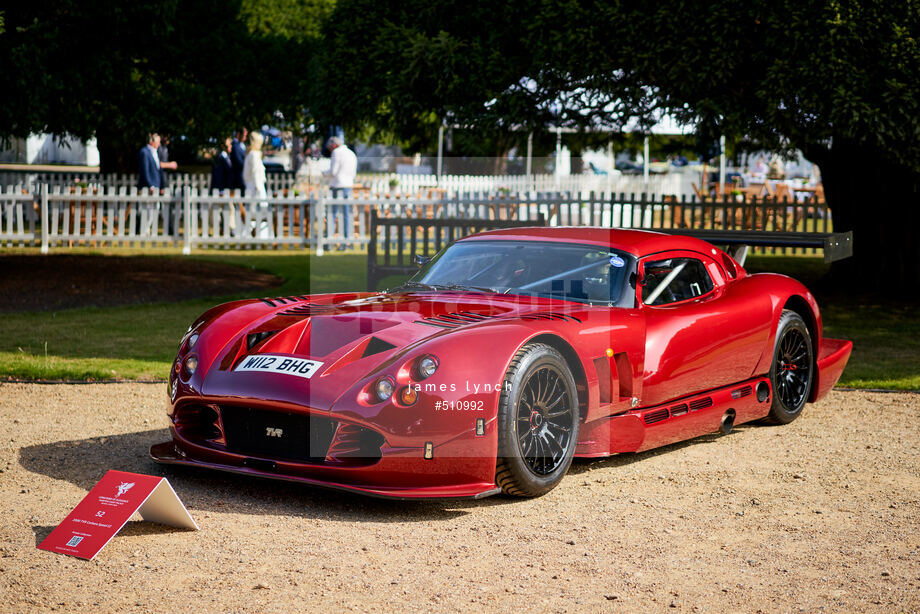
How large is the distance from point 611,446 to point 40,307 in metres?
9.35

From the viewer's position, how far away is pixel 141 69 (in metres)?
16.5

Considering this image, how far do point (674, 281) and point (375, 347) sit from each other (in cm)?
227

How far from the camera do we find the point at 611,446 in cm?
590

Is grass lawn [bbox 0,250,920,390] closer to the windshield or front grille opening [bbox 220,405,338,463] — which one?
the windshield

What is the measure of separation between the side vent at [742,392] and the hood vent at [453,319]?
1965 mm

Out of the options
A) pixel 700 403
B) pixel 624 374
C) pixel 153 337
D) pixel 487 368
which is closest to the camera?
pixel 487 368

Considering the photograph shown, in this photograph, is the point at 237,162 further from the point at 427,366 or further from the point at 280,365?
the point at 427,366

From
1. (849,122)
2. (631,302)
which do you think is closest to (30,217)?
(849,122)

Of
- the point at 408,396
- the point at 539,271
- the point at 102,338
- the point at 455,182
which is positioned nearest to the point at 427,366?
the point at 408,396

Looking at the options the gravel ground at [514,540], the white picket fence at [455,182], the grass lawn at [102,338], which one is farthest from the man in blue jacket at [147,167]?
the gravel ground at [514,540]

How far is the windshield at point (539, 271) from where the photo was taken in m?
6.40

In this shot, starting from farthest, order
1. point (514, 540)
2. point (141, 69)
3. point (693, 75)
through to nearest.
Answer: point (141, 69) → point (693, 75) → point (514, 540)

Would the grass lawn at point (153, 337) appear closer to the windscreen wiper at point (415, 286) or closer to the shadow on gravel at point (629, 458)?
the shadow on gravel at point (629, 458)

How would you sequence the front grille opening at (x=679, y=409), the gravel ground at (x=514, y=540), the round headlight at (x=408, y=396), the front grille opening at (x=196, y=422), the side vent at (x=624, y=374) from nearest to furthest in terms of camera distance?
the gravel ground at (x=514, y=540)
the round headlight at (x=408, y=396)
the front grille opening at (x=196, y=422)
the side vent at (x=624, y=374)
the front grille opening at (x=679, y=409)
